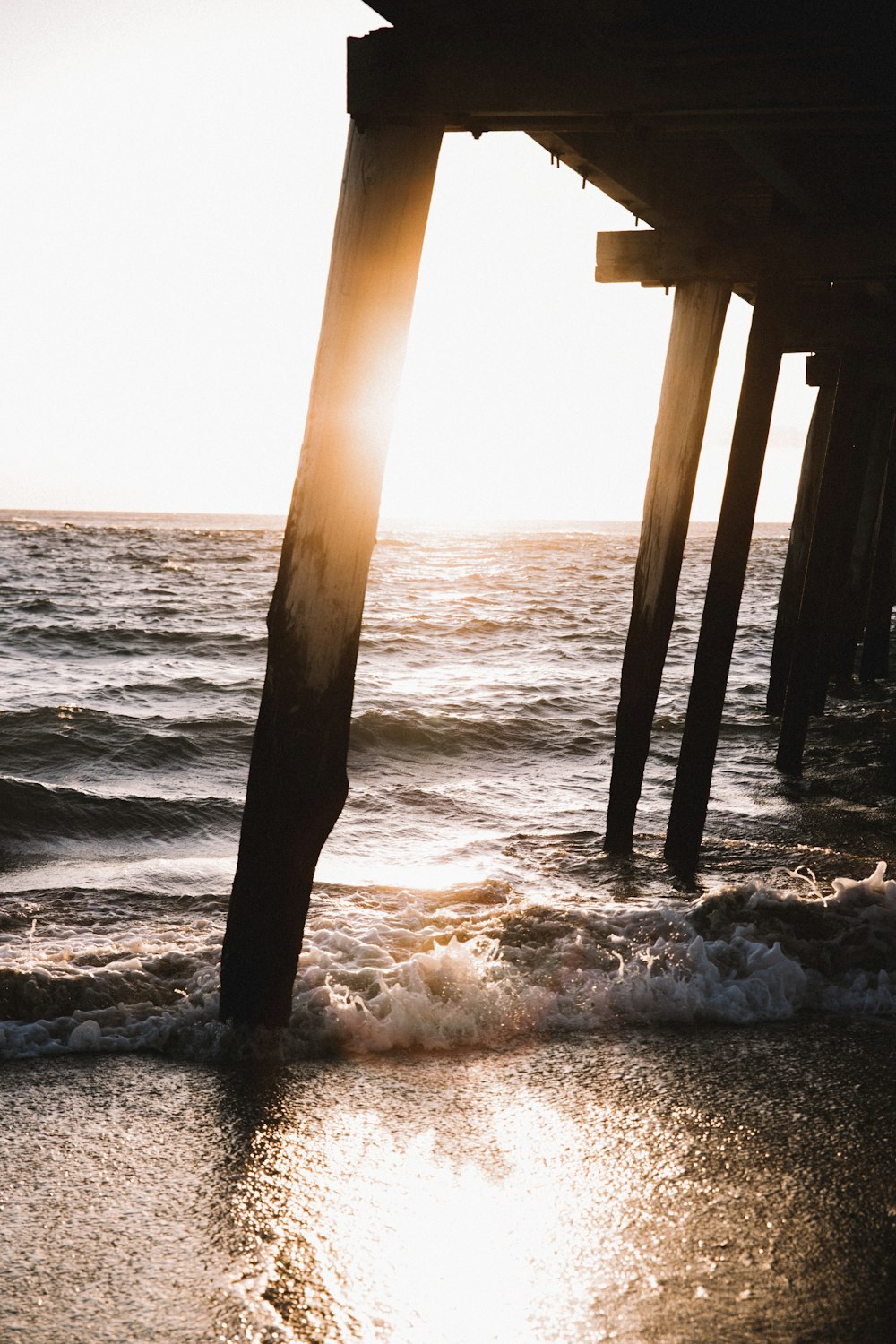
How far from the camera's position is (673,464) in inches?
204

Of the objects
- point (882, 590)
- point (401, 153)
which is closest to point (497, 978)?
point (401, 153)

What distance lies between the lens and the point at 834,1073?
307 cm

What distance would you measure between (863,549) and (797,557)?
1550mm

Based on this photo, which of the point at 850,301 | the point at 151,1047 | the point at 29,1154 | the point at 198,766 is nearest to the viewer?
the point at 29,1154

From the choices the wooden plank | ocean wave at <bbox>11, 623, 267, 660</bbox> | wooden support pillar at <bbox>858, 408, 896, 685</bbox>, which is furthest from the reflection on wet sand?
ocean wave at <bbox>11, 623, 267, 660</bbox>

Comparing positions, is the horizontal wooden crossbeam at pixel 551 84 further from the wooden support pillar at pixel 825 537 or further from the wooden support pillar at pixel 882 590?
the wooden support pillar at pixel 882 590

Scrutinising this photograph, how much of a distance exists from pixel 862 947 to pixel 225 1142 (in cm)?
244

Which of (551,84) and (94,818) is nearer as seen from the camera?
(551,84)

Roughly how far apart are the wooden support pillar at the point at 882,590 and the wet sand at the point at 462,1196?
9178mm

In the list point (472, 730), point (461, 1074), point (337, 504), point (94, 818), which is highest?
A: point (337, 504)

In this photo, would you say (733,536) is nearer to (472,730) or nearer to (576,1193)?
(576,1193)

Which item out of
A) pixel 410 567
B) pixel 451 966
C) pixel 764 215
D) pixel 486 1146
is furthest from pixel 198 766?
pixel 410 567

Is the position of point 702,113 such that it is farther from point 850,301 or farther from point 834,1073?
point 850,301

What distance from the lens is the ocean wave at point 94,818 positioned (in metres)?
6.21
